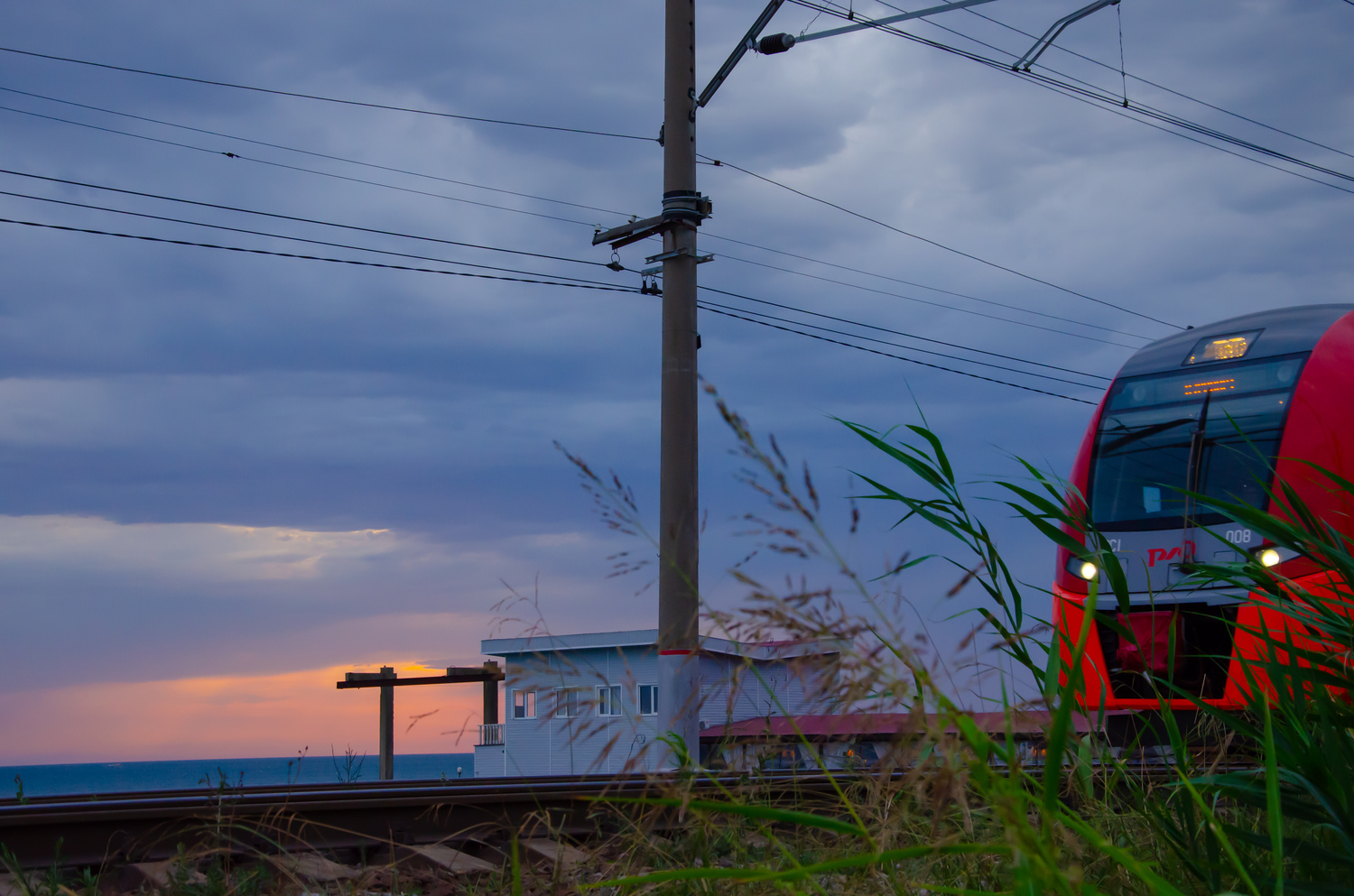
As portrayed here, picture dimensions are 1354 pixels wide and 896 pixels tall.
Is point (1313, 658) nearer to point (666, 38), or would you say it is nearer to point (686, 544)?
point (686, 544)

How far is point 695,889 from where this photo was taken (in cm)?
217

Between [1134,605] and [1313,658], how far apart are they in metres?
4.89

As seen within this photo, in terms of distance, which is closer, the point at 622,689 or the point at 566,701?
the point at 566,701

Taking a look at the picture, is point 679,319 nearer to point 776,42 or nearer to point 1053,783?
point 776,42

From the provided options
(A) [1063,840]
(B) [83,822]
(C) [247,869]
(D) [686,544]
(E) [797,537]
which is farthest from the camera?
(D) [686,544]

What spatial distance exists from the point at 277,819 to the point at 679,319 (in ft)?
20.9

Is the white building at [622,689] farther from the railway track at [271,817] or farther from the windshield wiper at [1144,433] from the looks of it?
the windshield wiper at [1144,433]

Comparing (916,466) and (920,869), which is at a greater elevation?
(916,466)

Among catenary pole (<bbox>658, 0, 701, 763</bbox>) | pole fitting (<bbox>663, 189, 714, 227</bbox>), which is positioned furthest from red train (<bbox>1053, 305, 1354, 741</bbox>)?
pole fitting (<bbox>663, 189, 714, 227</bbox>)

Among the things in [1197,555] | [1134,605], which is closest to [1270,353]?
[1197,555]

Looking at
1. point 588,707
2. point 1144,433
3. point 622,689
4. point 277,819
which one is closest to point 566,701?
point 588,707

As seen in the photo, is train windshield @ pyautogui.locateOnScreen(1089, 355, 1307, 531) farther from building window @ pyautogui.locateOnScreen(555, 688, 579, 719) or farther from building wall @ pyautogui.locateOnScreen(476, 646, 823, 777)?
building window @ pyautogui.locateOnScreen(555, 688, 579, 719)

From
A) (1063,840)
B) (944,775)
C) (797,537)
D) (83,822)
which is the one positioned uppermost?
(797,537)

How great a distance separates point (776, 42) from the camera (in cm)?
989
